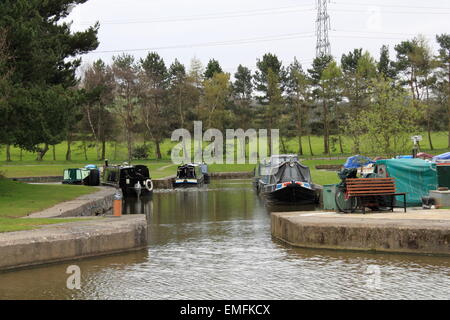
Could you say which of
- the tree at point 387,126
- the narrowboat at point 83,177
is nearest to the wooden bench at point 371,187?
the tree at point 387,126

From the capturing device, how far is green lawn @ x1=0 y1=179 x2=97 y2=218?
23.2 m

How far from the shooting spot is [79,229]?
53.5 ft

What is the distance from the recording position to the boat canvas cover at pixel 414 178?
22.5 meters

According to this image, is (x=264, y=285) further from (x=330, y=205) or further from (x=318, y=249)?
(x=330, y=205)

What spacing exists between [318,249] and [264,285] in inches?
168

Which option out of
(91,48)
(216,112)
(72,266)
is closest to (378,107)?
(91,48)

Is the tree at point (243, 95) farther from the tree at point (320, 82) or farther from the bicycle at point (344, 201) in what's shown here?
the bicycle at point (344, 201)

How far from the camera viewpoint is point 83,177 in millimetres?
50125

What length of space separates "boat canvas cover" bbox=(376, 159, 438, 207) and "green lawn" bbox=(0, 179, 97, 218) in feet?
47.1

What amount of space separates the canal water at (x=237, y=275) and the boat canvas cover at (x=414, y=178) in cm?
658

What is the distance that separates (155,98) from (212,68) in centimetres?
1498

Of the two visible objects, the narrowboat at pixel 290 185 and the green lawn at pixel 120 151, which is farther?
the green lawn at pixel 120 151

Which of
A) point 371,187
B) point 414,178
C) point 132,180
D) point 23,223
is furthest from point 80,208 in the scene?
point 132,180

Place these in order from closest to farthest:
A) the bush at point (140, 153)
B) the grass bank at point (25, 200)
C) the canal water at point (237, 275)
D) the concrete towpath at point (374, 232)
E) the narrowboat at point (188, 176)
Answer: the canal water at point (237, 275), the concrete towpath at point (374, 232), the grass bank at point (25, 200), the narrowboat at point (188, 176), the bush at point (140, 153)
